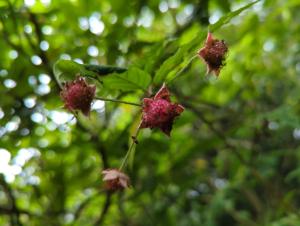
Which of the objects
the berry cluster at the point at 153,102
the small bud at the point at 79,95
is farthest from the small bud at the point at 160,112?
the small bud at the point at 79,95

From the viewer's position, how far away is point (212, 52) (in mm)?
942

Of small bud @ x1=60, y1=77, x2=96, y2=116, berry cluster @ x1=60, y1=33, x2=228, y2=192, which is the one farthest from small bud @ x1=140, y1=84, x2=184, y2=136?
small bud @ x1=60, y1=77, x2=96, y2=116

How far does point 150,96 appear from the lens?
1.02 meters

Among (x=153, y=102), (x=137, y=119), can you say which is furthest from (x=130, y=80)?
(x=137, y=119)

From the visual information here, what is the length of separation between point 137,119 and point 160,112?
0.44m

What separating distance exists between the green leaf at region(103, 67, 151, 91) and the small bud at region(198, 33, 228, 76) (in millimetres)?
127

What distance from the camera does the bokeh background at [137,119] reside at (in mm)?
1521

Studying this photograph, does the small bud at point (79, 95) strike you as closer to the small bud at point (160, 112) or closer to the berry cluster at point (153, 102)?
the berry cluster at point (153, 102)

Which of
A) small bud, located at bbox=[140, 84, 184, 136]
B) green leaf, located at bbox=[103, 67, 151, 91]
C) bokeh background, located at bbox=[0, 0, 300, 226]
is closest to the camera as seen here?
small bud, located at bbox=[140, 84, 184, 136]

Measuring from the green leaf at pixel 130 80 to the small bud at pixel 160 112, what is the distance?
95 mm

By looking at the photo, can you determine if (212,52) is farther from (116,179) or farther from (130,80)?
(116,179)

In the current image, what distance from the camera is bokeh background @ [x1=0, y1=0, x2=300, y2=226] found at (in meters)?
1.52

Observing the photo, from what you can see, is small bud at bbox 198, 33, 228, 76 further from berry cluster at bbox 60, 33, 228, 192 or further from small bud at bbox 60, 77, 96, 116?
small bud at bbox 60, 77, 96, 116

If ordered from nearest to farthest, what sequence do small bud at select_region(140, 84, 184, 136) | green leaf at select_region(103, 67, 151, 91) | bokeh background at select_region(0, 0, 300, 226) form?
small bud at select_region(140, 84, 184, 136), green leaf at select_region(103, 67, 151, 91), bokeh background at select_region(0, 0, 300, 226)
